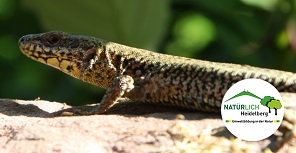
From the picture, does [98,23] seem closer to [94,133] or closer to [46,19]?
[46,19]

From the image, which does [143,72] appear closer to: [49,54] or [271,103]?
[49,54]

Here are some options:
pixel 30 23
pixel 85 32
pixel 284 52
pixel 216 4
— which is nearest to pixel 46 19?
pixel 85 32

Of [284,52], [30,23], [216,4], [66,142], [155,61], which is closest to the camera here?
[66,142]

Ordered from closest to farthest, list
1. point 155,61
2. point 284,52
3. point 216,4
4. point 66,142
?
point 66,142, point 155,61, point 284,52, point 216,4

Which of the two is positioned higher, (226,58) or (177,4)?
(177,4)

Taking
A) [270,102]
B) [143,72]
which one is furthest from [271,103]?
[143,72]

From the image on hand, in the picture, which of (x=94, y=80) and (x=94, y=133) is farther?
(x=94, y=80)

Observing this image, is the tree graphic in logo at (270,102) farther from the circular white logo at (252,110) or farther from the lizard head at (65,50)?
the lizard head at (65,50)
